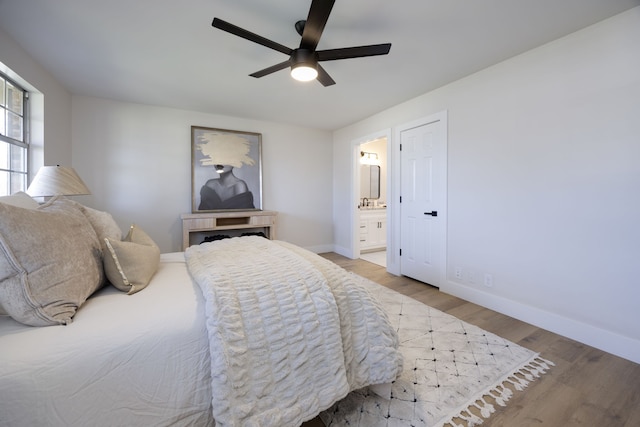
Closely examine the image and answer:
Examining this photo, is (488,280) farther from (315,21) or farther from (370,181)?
(370,181)

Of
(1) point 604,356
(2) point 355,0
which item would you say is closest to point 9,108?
(2) point 355,0

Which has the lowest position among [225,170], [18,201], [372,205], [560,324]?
[560,324]

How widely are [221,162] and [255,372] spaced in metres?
3.57

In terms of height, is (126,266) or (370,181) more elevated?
(370,181)

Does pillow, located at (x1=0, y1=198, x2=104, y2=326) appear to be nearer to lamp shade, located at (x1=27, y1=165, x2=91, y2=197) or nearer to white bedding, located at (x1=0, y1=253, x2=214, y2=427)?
white bedding, located at (x1=0, y1=253, x2=214, y2=427)

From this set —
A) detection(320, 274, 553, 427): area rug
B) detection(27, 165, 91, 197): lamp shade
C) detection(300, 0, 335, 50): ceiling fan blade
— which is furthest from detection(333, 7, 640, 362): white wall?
detection(27, 165, 91, 197): lamp shade

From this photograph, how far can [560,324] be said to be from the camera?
82.9 inches

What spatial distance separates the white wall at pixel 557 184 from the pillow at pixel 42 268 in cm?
316

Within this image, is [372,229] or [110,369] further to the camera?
[372,229]

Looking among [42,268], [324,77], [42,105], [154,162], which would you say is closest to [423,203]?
[324,77]

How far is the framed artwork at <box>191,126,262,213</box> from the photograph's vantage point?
12.6 ft

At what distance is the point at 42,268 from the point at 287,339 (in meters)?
0.96

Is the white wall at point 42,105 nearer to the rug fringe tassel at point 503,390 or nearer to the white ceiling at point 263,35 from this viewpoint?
the white ceiling at point 263,35

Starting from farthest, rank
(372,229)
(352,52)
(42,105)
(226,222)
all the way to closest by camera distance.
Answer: (372,229) < (226,222) < (42,105) < (352,52)
